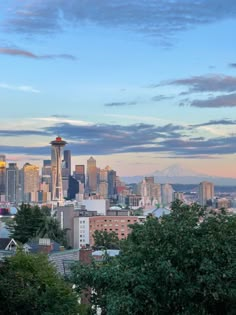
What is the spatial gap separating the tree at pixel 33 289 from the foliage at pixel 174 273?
272 inches

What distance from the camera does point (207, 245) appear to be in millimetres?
15867

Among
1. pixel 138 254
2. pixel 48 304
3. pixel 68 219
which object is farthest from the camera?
pixel 68 219

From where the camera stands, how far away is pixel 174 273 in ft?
51.0

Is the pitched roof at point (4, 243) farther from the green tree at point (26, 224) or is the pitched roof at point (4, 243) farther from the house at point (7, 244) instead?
the green tree at point (26, 224)

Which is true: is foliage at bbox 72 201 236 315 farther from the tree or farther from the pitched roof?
the pitched roof

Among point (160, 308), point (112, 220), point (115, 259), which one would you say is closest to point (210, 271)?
point (160, 308)

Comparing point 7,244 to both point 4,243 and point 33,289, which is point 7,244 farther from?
point 33,289

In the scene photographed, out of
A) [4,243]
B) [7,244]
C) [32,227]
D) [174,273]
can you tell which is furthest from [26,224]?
[174,273]

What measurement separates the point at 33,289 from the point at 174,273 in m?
10.5

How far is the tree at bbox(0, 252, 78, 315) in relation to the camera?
2327 cm

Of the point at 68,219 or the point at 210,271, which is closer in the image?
the point at 210,271

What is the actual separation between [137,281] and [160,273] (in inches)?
23.6

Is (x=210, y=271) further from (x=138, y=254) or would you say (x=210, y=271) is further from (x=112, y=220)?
(x=112, y=220)

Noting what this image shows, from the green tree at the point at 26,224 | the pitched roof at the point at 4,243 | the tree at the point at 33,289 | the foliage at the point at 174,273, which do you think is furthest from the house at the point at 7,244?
the foliage at the point at 174,273
